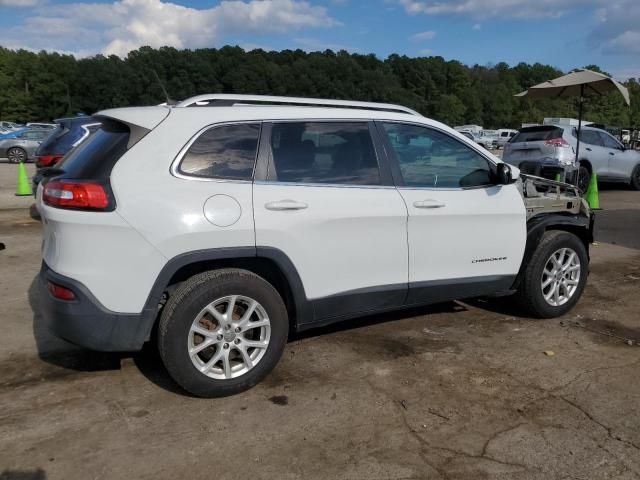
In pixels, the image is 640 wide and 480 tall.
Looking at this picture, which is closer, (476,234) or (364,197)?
(364,197)

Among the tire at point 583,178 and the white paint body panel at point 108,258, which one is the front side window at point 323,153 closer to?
the white paint body panel at point 108,258

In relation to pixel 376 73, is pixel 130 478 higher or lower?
lower

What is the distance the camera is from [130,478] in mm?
2756

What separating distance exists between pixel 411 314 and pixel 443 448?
2196 millimetres

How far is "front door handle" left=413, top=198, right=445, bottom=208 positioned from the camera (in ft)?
13.4

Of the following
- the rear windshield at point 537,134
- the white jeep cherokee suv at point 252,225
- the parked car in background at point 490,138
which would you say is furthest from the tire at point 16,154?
the parked car in background at point 490,138

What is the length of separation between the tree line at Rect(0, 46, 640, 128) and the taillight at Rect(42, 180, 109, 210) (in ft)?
264

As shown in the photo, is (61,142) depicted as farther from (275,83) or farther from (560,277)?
(275,83)

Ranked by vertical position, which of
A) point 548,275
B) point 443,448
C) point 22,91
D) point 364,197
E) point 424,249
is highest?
point 22,91

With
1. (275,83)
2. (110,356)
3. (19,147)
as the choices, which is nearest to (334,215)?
(110,356)

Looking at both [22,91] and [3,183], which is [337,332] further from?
[22,91]

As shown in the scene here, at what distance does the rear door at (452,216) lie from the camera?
4.16 m

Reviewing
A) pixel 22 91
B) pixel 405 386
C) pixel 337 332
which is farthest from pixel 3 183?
pixel 22 91

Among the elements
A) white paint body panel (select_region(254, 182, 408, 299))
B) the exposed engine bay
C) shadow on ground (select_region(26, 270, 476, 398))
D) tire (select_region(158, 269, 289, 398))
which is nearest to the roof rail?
white paint body panel (select_region(254, 182, 408, 299))
